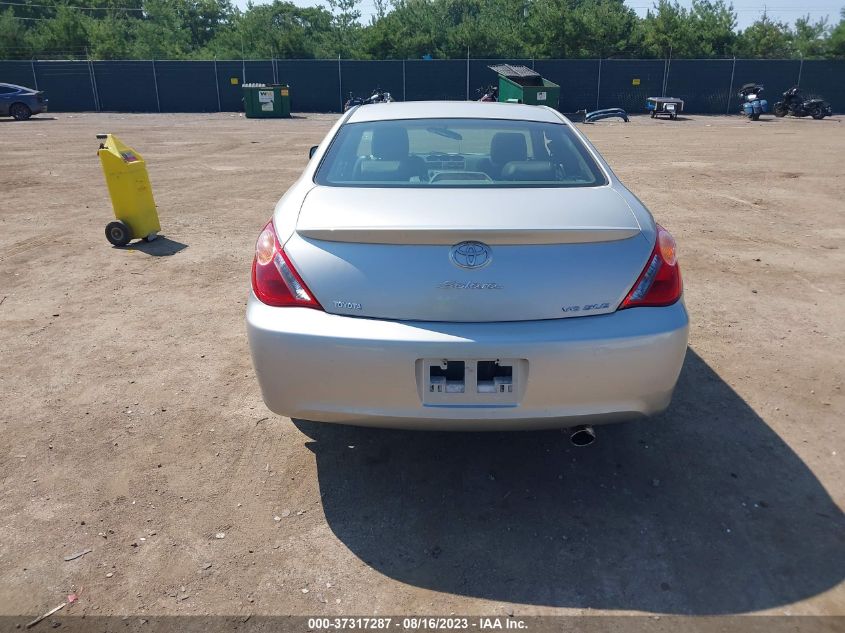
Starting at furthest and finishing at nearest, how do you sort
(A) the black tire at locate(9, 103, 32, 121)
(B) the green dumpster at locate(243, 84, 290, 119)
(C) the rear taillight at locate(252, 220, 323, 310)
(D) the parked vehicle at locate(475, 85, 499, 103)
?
(B) the green dumpster at locate(243, 84, 290, 119) → (A) the black tire at locate(9, 103, 32, 121) → (D) the parked vehicle at locate(475, 85, 499, 103) → (C) the rear taillight at locate(252, 220, 323, 310)

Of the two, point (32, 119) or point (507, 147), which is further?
point (32, 119)

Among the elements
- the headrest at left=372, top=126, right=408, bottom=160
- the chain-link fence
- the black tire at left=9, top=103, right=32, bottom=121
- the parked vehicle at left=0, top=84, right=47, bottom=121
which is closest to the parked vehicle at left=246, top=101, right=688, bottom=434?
the headrest at left=372, top=126, right=408, bottom=160

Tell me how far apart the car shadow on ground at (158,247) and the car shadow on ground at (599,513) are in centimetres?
421

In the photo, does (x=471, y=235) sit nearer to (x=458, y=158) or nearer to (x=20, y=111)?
(x=458, y=158)

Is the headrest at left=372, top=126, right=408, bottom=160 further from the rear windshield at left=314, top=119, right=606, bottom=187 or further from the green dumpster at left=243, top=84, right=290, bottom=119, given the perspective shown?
the green dumpster at left=243, top=84, right=290, bottom=119

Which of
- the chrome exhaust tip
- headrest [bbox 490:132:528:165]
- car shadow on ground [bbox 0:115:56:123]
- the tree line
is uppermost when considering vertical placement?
the tree line

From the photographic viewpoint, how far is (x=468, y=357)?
2643 millimetres

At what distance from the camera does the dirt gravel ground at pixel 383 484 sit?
2.61 meters

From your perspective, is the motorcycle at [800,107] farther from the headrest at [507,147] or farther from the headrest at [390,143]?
the headrest at [390,143]

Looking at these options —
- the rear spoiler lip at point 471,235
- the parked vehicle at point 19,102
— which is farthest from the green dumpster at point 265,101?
the rear spoiler lip at point 471,235

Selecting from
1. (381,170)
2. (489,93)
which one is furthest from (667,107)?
(381,170)

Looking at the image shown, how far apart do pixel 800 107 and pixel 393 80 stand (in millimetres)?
19155

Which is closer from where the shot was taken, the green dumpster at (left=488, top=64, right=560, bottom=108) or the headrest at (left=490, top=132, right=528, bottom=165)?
the headrest at (left=490, top=132, right=528, bottom=165)

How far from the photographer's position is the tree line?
4256 centimetres
